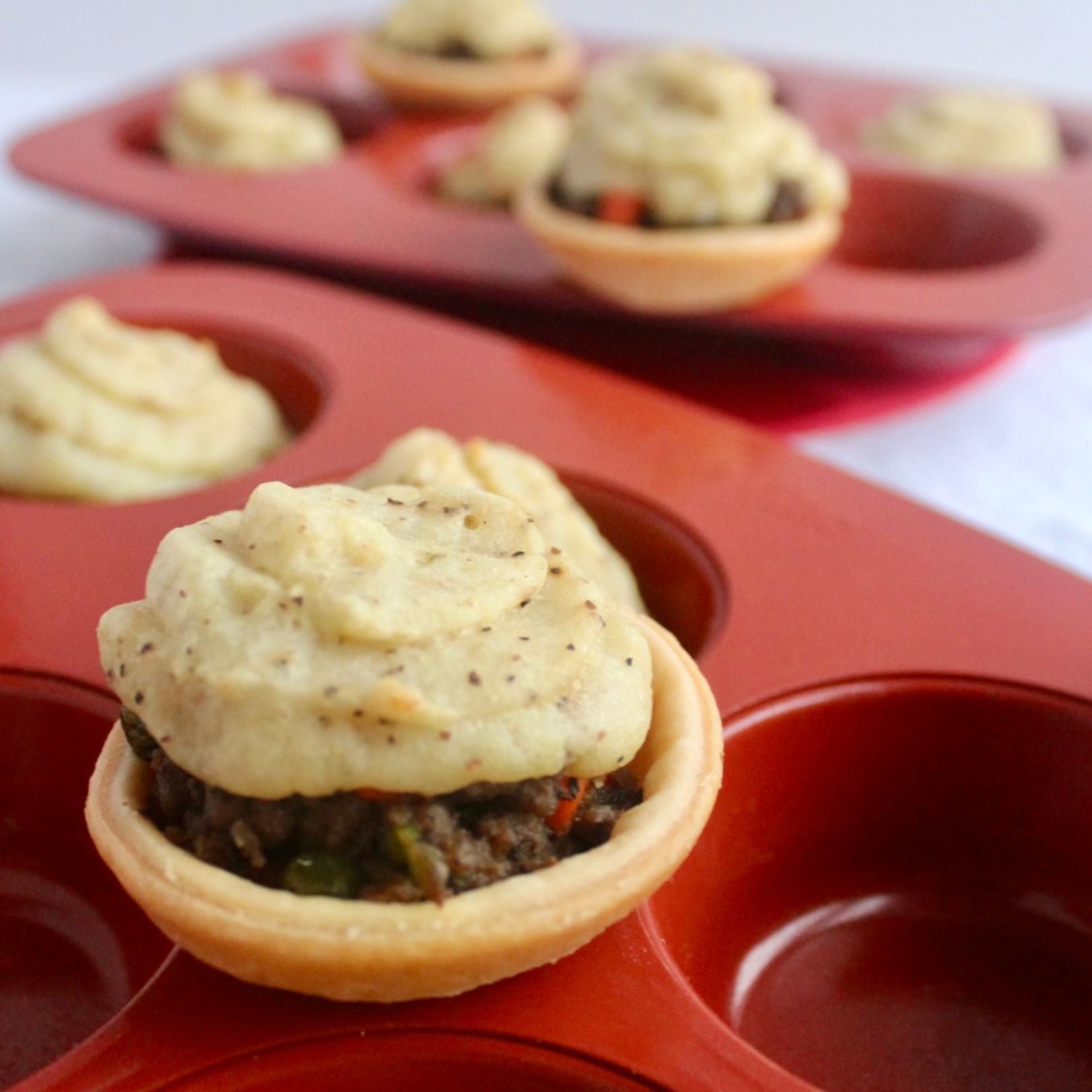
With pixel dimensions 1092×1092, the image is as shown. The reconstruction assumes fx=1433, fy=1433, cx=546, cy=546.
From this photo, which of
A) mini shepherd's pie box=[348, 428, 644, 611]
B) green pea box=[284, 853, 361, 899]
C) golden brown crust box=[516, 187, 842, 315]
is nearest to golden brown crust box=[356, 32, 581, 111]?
golden brown crust box=[516, 187, 842, 315]

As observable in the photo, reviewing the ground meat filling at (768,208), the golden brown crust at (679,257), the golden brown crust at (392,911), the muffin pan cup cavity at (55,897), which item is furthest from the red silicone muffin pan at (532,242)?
the golden brown crust at (392,911)

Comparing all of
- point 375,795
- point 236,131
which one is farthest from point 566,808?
point 236,131

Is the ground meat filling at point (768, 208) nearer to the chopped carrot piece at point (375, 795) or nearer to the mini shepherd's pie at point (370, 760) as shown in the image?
the mini shepherd's pie at point (370, 760)

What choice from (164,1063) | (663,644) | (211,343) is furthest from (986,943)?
(211,343)

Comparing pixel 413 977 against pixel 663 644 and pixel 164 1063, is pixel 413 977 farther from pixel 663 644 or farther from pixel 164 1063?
pixel 663 644

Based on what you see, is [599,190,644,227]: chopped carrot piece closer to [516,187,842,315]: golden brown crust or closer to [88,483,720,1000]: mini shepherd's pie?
[516,187,842,315]: golden brown crust

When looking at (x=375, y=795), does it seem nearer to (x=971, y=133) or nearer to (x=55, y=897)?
(x=55, y=897)
